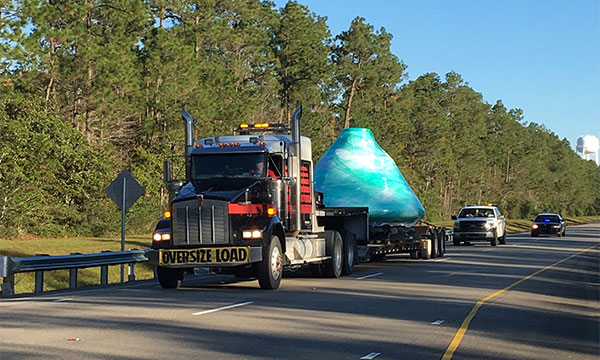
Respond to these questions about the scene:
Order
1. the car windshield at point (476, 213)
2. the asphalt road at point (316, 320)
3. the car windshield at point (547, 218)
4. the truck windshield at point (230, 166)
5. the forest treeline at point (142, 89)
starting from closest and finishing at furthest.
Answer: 1. the asphalt road at point (316, 320)
2. the truck windshield at point (230, 166)
3. the forest treeline at point (142, 89)
4. the car windshield at point (476, 213)
5. the car windshield at point (547, 218)

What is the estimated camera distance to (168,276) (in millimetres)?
20531

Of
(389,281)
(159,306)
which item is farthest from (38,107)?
(159,306)

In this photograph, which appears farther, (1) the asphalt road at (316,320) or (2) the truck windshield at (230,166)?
(2) the truck windshield at (230,166)

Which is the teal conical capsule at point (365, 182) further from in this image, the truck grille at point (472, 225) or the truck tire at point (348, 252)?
the truck grille at point (472, 225)

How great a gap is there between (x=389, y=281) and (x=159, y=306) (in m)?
7.56

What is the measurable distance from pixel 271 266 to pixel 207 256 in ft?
4.42

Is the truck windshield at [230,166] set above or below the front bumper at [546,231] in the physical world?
above

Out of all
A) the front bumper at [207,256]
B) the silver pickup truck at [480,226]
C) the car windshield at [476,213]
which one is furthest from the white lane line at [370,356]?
the car windshield at [476,213]

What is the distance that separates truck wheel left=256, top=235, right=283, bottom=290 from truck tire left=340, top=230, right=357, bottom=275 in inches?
204

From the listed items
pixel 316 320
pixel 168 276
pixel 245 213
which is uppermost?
pixel 245 213

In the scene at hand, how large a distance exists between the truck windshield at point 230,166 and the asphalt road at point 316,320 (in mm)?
2435

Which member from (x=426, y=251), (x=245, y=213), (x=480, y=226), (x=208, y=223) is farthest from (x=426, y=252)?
(x=208, y=223)

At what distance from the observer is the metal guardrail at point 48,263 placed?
1971cm

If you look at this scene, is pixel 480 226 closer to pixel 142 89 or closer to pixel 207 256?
pixel 142 89
